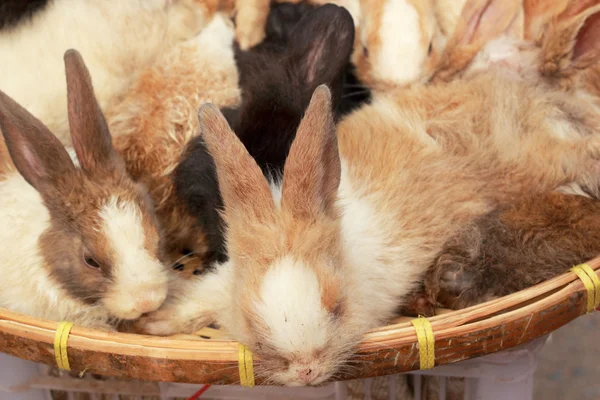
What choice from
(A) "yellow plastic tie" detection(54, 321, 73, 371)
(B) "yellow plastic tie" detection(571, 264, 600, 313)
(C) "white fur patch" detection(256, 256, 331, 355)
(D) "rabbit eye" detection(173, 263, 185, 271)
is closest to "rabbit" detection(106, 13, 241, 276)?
(D) "rabbit eye" detection(173, 263, 185, 271)

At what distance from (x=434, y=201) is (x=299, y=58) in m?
0.40

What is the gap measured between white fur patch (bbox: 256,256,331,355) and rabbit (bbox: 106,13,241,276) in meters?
0.33

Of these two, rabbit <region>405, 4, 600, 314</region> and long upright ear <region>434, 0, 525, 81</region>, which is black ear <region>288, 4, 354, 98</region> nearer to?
long upright ear <region>434, 0, 525, 81</region>

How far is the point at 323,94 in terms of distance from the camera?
949 millimetres

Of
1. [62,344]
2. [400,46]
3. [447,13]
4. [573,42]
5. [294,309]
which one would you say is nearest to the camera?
[294,309]

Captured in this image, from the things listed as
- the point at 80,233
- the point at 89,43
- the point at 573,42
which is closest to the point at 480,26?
the point at 573,42

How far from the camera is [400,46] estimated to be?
1462 millimetres

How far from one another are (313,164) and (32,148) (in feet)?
1.61

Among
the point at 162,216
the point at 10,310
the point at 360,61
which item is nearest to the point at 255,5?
the point at 360,61

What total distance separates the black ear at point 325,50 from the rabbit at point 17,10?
678 millimetres

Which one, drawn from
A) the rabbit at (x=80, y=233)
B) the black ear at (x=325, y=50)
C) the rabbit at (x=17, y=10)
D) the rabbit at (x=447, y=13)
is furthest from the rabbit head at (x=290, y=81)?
the rabbit at (x=17, y=10)

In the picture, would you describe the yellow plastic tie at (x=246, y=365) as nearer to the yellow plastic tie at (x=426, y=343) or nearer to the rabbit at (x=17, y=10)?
the yellow plastic tie at (x=426, y=343)

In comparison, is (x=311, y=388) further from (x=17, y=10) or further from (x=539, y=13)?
(x=17, y=10)

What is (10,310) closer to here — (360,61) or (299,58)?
(299,58)
